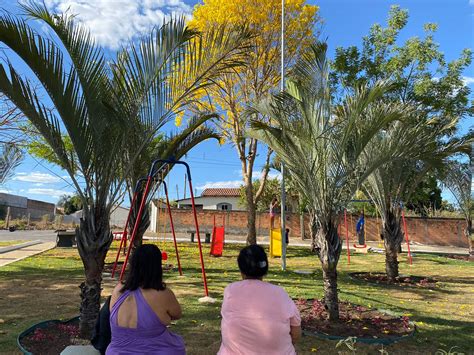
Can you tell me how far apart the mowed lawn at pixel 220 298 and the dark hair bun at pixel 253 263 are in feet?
7.03

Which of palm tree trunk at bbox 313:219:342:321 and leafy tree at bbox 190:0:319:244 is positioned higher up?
leafy tree at bbox 190:0:319:244

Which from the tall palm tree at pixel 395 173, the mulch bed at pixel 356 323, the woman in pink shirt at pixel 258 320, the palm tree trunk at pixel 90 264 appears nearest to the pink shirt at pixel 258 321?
the woman in pink shirt at pixel 258 320

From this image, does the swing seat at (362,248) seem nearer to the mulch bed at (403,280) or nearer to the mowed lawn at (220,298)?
the mowed lawn at (220,298)

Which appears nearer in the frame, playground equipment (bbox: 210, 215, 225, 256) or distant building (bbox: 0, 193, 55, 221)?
playground equipment (bbox: 210, 215, 225, 256)

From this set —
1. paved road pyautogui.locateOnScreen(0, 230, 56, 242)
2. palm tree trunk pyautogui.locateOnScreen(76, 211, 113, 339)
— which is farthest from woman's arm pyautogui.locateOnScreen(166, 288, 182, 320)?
paved road pyautogui.locateOnScreen(0, 230, 56, 242)

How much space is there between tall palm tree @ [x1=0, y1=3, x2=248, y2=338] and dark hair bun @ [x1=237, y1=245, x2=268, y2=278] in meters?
2.56

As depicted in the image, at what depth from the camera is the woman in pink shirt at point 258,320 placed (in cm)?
259

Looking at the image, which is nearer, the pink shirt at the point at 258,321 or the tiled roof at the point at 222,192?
the pink shirt at the point at 258,321

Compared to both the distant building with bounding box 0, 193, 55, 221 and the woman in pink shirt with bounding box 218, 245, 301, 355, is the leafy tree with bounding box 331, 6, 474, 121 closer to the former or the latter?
the woman in pink shirt with bounding box 218, 245, 301, 355

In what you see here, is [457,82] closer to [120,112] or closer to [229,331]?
[120,112]

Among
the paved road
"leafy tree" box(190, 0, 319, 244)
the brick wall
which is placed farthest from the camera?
the brick wall

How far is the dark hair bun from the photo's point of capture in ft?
9.20

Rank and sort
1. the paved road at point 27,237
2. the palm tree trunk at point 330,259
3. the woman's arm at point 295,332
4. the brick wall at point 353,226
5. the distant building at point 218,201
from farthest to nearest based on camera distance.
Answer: the distant building at point 218,201 < the brick wall at point 353,226 < the paved road at point 27,237 < the palm tree trunk at point 330,259 < the woman's arm at point 295,332

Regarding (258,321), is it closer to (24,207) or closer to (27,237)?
(27,237)
